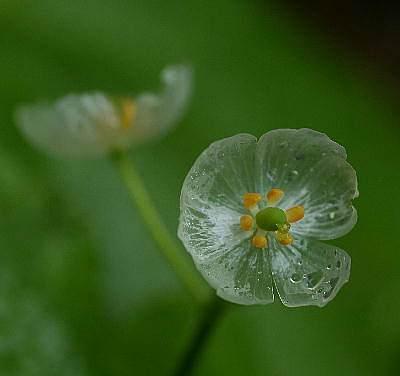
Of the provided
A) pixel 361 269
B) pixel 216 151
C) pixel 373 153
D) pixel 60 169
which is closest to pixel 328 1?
pixel 373 153

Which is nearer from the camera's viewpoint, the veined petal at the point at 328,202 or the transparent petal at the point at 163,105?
the veined petal at the point at 328,202

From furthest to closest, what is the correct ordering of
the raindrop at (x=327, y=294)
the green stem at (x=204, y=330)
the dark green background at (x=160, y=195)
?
the dark green background at (x=160, y=195)
the green stem at (x=204, y=330)
the raindrop at (x=327, y=294)

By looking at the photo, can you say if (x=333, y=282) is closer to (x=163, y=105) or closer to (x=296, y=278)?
(x=296, y=278)

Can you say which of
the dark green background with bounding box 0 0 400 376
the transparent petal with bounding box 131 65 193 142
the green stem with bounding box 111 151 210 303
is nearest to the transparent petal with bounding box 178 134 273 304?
the green stem with bounding box 111 151 210 303

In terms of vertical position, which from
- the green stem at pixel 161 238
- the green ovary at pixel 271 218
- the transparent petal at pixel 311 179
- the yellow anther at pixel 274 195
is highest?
the transparent petal at pixel 311 179

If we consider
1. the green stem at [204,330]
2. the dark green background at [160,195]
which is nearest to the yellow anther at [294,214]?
the green stem at [204,330]

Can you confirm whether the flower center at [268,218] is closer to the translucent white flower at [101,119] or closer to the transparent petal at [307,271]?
the transparent petal at [307,271]

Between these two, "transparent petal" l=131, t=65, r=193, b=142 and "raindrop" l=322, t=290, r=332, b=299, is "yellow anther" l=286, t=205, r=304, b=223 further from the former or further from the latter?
"transparent petal" l=131, t=65, r=193, b=142

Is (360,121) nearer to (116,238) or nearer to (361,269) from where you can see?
(361,269)
